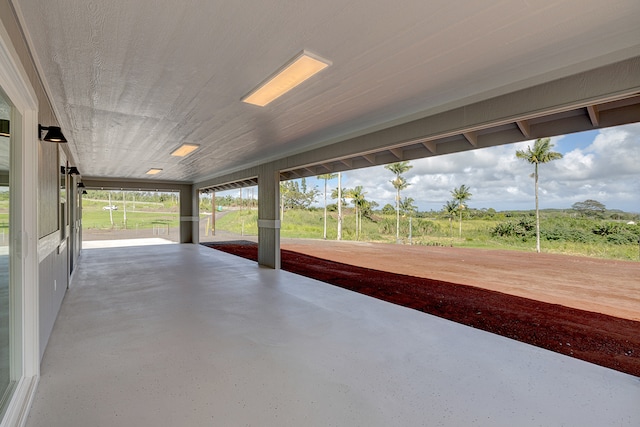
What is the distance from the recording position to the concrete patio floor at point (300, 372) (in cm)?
182

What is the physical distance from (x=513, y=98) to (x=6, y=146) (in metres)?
4.24

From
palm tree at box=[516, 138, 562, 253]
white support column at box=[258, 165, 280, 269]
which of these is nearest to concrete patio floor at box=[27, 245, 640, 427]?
white support column at box=[258, 165, 280, 269]

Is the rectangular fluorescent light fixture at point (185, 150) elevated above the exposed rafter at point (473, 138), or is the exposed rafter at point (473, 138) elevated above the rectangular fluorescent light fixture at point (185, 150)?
the rectangular fluorescent light fixture at point (185, 150)

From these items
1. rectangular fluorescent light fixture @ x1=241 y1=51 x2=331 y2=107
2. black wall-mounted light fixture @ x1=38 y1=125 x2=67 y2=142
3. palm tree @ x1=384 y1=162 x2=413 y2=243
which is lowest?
black wall-mounted light fixture @ x1=38 y1=125 x2=67 y2=142

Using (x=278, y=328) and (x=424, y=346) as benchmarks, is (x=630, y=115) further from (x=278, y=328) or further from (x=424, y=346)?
(x=278, y=328)

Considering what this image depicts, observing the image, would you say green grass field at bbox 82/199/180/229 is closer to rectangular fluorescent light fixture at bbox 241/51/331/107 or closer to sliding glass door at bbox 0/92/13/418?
rectangular fluorescent light fixture at bbox 241/51/331/107

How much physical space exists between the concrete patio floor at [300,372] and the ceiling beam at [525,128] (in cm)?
242

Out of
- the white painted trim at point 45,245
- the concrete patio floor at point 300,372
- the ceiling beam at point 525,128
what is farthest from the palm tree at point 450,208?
the white painted trim at point 45,245

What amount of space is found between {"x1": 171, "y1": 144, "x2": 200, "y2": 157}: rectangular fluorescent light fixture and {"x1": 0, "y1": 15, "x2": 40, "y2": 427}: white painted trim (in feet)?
10.6

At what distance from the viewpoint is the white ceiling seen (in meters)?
1.76

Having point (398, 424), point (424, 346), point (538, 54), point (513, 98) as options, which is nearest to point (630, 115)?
point (513, 98)

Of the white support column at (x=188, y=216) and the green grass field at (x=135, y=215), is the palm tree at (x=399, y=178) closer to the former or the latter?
the white support column at (x=188, y=216)

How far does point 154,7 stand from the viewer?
67.5 inches

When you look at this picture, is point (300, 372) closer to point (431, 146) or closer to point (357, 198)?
point (431, 146)
